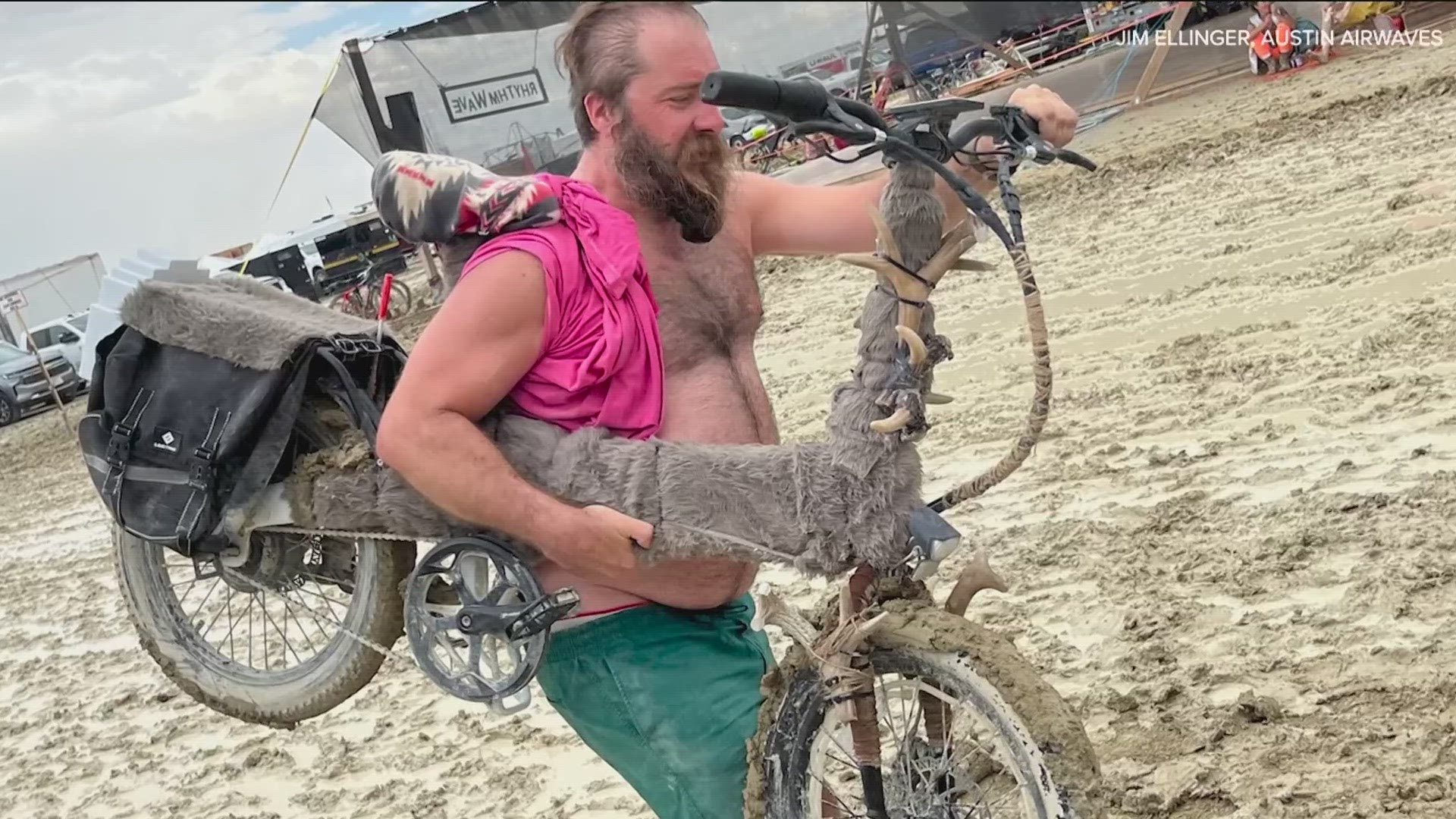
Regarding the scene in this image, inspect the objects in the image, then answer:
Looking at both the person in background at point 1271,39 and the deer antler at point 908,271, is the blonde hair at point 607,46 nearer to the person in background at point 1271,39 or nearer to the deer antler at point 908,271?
the deer antler at point 908,271

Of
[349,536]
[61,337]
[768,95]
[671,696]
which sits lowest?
[671,696]

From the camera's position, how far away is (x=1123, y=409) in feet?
15.2

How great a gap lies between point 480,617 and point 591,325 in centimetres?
→ 48

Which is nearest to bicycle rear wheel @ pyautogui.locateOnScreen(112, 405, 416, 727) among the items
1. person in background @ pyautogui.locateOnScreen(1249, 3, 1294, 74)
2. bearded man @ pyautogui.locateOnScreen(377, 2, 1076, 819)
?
bearded man @ pyautogui.locateOnScreen(377, 2, 1076, 819)

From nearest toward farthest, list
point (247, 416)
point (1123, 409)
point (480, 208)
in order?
point (480, 208)
point (247, 416)
point (1123, 409)

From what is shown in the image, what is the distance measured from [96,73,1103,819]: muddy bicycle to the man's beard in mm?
333

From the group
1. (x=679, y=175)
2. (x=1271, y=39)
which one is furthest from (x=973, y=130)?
(x=1271, y=39)

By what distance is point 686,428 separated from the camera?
186cm

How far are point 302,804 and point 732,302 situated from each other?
7.58 feet

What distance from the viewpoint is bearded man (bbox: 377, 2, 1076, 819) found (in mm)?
1671

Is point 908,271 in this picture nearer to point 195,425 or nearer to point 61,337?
point 195,425

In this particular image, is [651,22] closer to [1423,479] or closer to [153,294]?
[153,294]

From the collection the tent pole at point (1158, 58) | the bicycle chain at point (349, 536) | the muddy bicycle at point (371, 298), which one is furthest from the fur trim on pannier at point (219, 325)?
the muddy bicycle at point (371, 298)

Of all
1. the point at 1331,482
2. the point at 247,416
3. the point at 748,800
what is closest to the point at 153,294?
the point at 247,416
